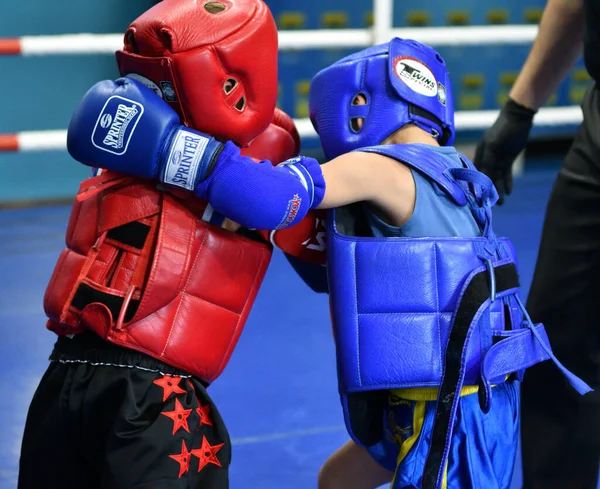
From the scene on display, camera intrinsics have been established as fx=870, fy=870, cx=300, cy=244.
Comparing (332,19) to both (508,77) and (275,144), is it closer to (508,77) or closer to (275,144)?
(508,77)

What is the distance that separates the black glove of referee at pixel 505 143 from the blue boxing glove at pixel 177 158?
753 millimetres

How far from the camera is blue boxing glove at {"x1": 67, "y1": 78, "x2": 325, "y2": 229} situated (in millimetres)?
1214

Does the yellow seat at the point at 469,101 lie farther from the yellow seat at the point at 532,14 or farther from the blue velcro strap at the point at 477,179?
the blue velcro strap at the point at 477,179

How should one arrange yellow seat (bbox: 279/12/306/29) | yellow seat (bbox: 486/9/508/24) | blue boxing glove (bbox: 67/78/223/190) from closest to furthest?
1. blue boxing glove (bbox: 67/78/223/190)
2. yellow seat (bbox: 279/12/306/29)
3. yellow seat (bbox: 486/9/508/24)

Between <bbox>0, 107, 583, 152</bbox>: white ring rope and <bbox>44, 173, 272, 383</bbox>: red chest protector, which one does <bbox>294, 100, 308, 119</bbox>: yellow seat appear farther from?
<bbox>44, 173, 272, 383</bbox>: red chest protector

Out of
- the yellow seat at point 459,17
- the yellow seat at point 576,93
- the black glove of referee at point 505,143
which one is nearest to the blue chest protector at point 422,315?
the black glove of referee at point 505,143

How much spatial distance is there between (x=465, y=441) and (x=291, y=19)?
3.63 metres

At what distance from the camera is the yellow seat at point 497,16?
4992mm

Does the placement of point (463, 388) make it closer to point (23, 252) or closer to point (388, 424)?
point (388, 424)

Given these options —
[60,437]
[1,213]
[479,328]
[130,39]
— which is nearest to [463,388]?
[479,328]

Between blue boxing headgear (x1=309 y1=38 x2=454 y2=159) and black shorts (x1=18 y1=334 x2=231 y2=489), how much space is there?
48 centimetres

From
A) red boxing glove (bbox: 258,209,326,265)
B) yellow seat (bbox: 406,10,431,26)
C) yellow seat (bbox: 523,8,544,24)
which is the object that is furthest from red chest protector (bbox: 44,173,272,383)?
yellow seat (bbox: 523,8,544,24)

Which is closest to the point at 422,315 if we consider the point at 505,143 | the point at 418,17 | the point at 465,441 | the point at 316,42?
the point at 465,441

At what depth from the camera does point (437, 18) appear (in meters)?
4.89
